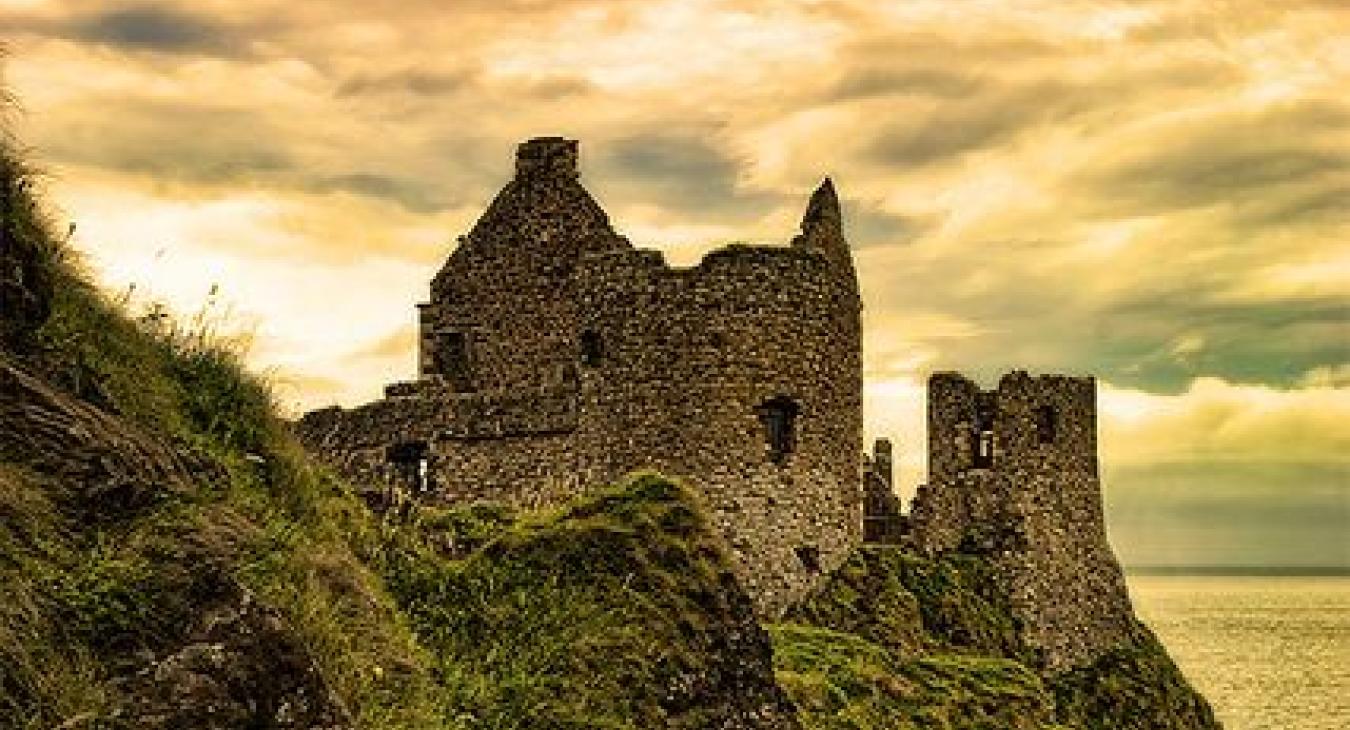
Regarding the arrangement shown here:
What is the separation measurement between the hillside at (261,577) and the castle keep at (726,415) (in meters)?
15.2

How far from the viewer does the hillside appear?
32.5 ft

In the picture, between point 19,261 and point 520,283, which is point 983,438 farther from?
point 19,261

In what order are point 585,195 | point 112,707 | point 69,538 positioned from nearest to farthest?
1. point 112,707
2. point 69,538
3. point 585,195

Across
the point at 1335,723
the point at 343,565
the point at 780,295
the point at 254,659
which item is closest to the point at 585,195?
the point at 780,295

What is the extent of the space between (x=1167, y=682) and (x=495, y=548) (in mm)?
33222

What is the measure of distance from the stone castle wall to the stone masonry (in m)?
6.71

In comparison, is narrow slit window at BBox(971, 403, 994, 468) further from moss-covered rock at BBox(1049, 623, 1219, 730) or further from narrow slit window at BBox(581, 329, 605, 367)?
narrow slit window at BBox(581, 329, 605, 367)

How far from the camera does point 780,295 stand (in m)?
35.3

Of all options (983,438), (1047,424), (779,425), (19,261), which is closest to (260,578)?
(19,261)

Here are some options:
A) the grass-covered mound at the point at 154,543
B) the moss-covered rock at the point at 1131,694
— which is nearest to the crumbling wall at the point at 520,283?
the moss-covered rock at the point at 1131,694

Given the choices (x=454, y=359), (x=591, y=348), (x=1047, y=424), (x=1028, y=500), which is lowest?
(x=1028, y=500)

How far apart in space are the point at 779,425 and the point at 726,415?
1.29 m

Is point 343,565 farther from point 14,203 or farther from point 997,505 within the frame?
point 997,505

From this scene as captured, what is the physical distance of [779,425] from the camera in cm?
3553
